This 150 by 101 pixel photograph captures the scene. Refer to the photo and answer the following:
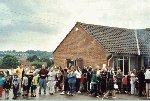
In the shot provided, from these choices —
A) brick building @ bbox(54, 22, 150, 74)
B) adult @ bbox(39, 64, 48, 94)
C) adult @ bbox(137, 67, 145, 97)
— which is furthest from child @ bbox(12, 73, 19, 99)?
brick building @ bbox(54, 22, 150, 74)

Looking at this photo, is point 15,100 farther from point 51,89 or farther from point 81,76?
point 81,76

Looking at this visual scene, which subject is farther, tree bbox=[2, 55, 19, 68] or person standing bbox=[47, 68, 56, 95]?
tree bbox=[2, 55, 19, 68]

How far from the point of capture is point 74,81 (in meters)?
21.5

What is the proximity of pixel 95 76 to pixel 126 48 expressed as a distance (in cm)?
1260

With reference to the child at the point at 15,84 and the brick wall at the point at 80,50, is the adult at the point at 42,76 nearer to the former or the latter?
the child at the point at 15,84

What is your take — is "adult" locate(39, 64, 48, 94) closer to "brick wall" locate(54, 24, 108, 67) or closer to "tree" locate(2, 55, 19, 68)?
"brick wall" locate(54, 24, 108, 67)

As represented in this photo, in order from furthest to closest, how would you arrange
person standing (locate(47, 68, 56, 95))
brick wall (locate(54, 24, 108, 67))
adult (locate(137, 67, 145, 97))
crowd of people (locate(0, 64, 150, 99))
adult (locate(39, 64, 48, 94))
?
1. brick wall (locate(54, 24, 108, 67))
2. person standing (locate(47, 68, 56, 95))
3. adult (locate(137, 67, 145, 97))
4. adult (locate(39, 64, 48, 94))
5. crowd of people (locate(0, 64, 150, 99))

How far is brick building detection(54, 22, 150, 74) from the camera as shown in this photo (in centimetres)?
3203

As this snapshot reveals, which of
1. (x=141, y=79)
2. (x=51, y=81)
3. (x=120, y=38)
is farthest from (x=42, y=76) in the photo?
(x=120, y=38)

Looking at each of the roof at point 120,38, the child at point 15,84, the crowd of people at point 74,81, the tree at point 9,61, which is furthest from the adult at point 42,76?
the tree at point 9,61

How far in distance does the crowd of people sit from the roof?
9112 mm

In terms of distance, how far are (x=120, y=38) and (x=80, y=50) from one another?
174 inches

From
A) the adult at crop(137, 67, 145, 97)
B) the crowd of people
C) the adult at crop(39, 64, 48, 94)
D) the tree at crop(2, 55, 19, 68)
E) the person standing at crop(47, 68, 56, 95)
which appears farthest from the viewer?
the tree at crop(2, 55, 19, 68)

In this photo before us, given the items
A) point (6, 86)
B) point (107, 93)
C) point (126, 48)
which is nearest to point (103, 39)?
point (126, 48)
